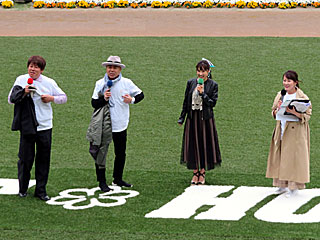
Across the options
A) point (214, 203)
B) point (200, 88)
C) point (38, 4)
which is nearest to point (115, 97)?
point (200, 88)

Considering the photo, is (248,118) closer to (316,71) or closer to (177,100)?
(177,100)

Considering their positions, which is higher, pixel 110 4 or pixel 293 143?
pixel 110 4

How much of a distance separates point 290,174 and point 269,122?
5.14 m

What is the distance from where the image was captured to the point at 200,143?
→ 10625mm

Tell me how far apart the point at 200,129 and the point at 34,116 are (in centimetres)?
227

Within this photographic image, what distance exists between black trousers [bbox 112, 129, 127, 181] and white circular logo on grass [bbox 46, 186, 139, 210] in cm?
20

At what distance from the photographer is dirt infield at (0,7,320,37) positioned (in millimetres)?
22609

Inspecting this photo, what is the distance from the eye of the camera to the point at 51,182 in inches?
427

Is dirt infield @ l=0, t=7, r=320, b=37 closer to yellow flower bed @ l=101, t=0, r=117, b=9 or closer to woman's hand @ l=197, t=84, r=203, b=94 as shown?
yellow flower bed @ l=101, t=0, r=117, b=9

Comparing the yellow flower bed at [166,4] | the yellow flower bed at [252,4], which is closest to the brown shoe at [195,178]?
the yellow flower bed at [252,4]

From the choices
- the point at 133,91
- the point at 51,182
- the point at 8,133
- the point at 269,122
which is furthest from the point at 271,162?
the point at 8,133

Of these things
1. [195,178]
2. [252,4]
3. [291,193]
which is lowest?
[291,193]

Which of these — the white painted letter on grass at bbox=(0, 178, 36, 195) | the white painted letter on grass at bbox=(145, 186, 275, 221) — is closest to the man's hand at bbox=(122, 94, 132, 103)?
the white painted letter on grass at bbox=(145, 186, 275, 221)

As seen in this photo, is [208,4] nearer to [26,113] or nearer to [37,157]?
[37,157]
